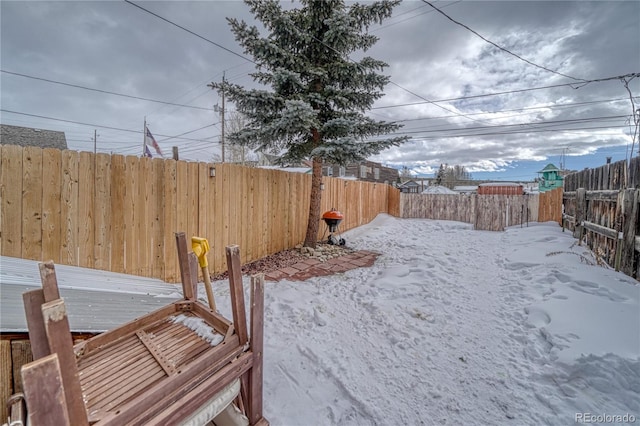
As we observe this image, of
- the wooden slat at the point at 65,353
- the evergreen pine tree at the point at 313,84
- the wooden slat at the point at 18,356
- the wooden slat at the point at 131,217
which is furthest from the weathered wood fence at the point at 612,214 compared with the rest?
the wooden slat at the point at 131,217

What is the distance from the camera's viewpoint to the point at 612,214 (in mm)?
4281

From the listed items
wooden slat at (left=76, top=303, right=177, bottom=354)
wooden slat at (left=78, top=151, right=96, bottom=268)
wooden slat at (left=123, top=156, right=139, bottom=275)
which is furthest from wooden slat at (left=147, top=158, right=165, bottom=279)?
wooden slat at (left=76, top=303, right=177, bottom=354)

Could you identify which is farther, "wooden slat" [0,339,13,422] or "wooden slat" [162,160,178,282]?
"wooden slat" [162,160,178,282]

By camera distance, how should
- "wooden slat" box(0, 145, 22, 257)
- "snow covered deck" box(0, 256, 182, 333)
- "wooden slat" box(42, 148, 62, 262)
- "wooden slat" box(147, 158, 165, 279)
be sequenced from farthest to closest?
1. "wooden slat" box(147, 158, 165, 279)
2. "wooden slat" box(42, 148, 62, 262)
3. "wooden slat" box(0, 145, 22, 257)
4. "snow covered deck" box(0, 256, 182, 333)

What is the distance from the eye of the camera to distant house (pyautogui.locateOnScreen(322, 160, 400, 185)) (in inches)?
1080

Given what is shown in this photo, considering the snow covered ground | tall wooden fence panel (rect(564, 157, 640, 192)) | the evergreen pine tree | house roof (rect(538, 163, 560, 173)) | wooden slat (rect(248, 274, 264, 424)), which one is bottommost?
the snow covered ground

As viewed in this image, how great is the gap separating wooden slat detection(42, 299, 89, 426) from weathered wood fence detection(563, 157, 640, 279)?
5.51 metres

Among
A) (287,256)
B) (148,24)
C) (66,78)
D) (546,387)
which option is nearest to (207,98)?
(66,78)

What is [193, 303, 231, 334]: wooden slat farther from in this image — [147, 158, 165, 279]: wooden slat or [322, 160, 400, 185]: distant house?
[322, 160, 400, 185]: distant house

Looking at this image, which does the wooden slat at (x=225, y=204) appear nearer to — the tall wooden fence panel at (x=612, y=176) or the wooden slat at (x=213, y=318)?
the wooden slat at (x=213, y=318)

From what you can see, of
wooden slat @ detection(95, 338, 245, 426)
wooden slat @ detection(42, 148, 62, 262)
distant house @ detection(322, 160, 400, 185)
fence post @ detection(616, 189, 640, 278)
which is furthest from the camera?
distant house @ detection(322, 160, 400, 185)

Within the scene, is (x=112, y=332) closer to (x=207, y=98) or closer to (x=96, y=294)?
(x=96, y=294)

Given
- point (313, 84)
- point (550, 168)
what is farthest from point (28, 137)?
point (550, 168)

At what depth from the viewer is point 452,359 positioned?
7.76 feet
